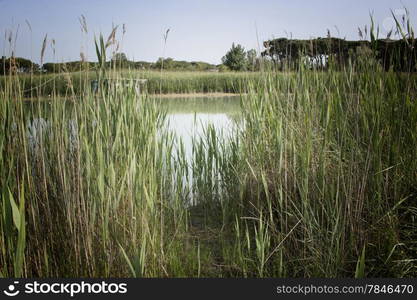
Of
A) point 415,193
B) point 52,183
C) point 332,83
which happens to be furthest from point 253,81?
point 52,183

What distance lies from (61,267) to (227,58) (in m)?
18.5

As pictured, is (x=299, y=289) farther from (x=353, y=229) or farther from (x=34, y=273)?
(x=34, y=273)

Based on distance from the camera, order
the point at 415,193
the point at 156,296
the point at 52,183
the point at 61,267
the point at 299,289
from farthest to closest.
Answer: the point at 415,193
the point at 52,183
the point at 61,267
the point at 299,289
the point at 156,296

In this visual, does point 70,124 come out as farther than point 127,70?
No

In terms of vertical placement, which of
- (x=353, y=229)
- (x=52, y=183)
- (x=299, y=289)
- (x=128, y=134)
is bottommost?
(x=299, y=289)

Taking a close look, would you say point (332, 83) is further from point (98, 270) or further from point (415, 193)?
point (98, 270)

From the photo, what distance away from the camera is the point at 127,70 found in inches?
84.0

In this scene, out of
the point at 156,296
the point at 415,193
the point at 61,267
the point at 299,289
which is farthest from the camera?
the point at 415,193

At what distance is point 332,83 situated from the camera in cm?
268

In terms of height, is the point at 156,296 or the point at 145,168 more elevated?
the point at 145,168

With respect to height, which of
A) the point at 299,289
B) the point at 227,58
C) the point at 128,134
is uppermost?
the point at 227,58

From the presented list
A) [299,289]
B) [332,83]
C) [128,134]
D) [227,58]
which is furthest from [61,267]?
[227,58]

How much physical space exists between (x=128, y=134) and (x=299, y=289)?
98 cm

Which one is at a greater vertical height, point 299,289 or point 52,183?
point 52,183
